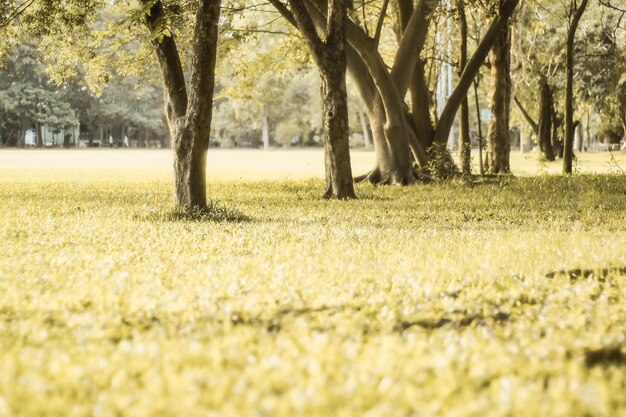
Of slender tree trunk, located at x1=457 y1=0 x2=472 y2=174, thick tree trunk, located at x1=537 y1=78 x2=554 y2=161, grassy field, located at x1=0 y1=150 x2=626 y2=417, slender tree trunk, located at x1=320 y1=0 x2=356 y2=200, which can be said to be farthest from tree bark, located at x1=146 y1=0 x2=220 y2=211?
thick tree trunk, located at x1=537 y1=78 x2=554 y2=161

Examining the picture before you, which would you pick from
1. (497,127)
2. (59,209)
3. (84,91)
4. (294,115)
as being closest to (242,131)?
(294,115)

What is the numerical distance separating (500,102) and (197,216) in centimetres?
1672

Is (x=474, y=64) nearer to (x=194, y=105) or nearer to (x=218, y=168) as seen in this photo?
(x=194, y=105)

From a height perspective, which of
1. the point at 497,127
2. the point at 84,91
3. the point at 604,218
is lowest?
the point at 604,218

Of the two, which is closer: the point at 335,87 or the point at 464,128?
the point at 335,87

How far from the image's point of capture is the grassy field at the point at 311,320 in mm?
3676

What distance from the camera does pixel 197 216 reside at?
41.8ft

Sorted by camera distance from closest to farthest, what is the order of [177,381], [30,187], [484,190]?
1. [177,381]
2. [484,190]
3. [30,187]

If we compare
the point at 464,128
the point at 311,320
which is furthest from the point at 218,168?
the point at 311,320

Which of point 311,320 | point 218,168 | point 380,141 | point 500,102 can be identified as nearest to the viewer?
point 311,320

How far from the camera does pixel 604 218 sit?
1262cm

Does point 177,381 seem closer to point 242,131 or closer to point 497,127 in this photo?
point 497,127

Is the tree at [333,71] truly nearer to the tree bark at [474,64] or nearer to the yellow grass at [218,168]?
the tree bark at [474,64]

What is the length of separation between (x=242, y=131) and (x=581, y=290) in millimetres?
110313
